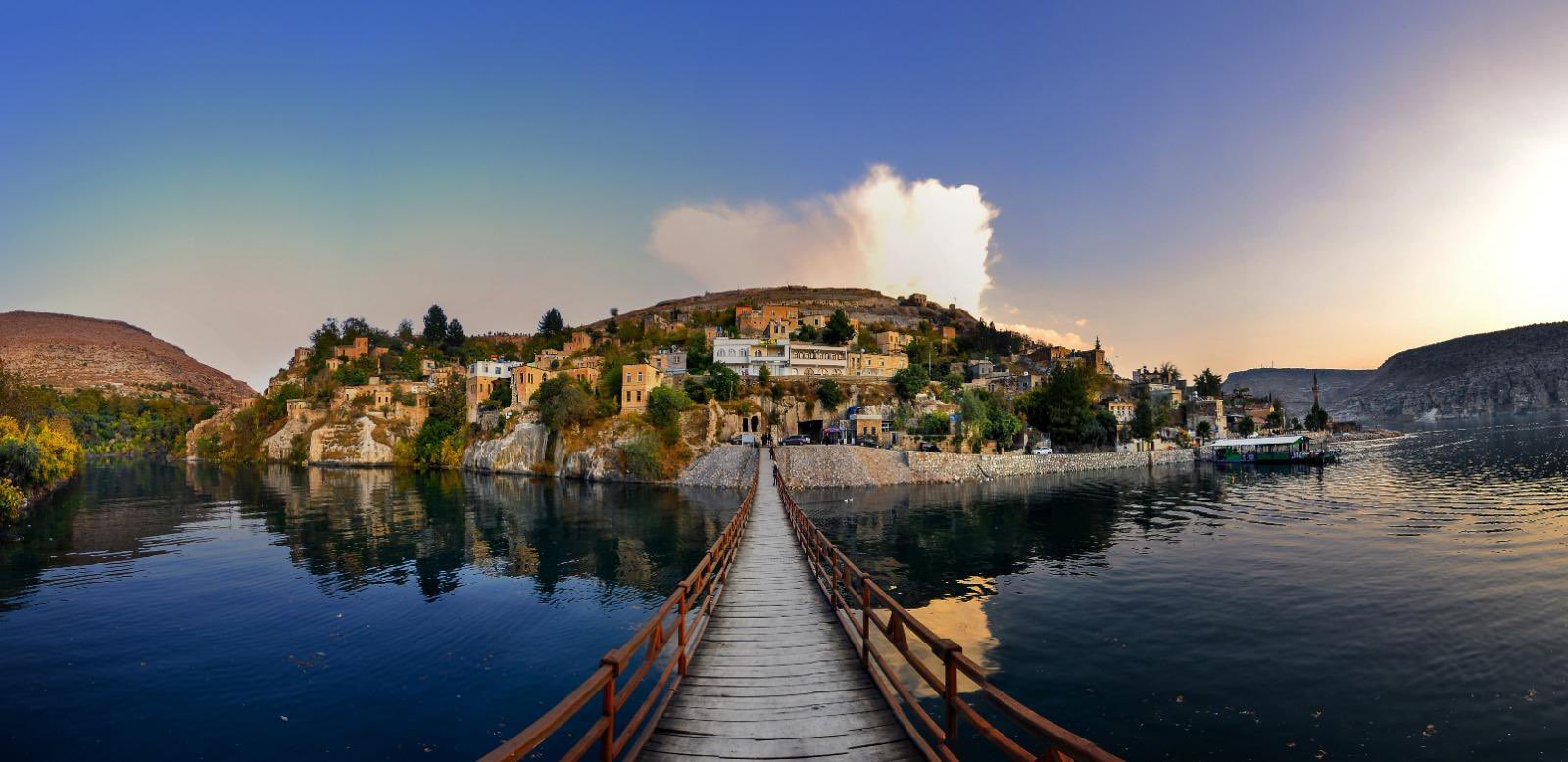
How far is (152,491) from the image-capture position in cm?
6034

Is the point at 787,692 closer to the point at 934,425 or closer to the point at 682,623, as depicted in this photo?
the point at 682,623

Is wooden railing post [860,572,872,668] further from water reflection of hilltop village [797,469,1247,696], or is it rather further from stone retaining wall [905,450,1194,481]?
stone retaining wall [905,450,1194,481]

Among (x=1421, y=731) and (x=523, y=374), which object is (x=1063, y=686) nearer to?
(x=1421, y=731)

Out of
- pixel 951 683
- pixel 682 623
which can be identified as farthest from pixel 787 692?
pixel 951 683

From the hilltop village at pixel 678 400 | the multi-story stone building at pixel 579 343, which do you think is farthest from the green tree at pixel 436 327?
the multi-story stone building at pixel 579 343

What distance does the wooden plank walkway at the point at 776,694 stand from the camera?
6.96m

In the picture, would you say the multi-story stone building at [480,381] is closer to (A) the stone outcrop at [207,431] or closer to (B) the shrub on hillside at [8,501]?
(B) the shrub on hillside at [8,501]

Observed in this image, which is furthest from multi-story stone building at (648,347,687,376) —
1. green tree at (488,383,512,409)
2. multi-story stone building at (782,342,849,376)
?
green tree at (488,383,512,409)

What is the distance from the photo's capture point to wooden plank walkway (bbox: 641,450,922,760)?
6957 mm

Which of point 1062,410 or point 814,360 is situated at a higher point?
point 814,360

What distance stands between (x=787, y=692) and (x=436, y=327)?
14394 centimetres

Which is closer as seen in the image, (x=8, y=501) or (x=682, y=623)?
(x=682, y=623)

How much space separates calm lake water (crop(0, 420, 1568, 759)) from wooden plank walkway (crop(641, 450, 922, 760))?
5.51 meters

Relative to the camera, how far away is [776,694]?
8484mm
